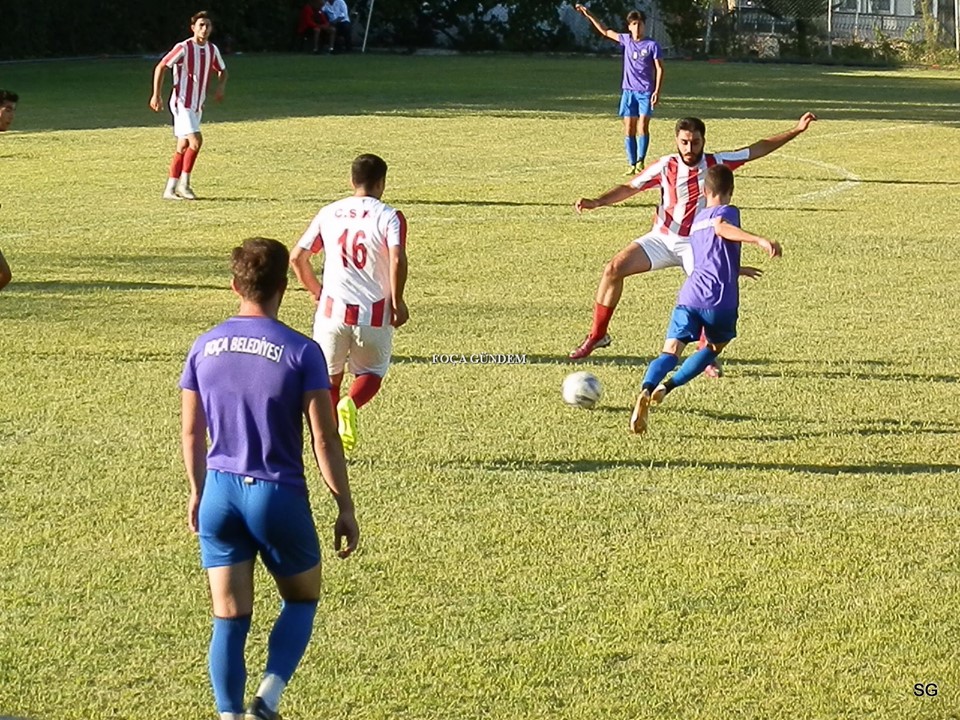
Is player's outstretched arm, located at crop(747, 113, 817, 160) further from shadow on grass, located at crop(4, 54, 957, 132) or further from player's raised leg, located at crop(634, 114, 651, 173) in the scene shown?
shadow on grass, located at crop(4, 54, 957, 132)

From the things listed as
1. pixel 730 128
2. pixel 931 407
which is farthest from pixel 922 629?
pixel 730 128

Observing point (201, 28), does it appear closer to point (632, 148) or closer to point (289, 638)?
point (632, 148)

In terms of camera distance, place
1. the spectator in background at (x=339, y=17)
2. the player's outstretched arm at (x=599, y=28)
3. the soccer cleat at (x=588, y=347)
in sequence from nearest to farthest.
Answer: the soccer cleat at (x=588, y=347) → the player's outstretched arm at (x=599, y=28) → the spectator in background at (x=339, y=17)

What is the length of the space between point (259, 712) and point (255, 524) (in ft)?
1.90

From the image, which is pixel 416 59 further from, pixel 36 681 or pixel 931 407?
pixel 36 681

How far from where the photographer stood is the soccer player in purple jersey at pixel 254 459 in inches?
209

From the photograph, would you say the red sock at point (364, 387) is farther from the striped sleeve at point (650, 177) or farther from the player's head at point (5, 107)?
the player's head at point (5, 107)

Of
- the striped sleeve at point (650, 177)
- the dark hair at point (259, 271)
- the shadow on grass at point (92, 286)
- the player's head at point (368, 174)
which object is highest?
the dark hair at point (259, 271)

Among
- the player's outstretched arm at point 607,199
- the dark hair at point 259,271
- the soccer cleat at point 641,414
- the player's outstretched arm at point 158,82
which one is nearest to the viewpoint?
the dark hair at point 259,271

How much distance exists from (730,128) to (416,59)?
21.1 meters

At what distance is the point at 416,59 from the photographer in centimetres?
4928

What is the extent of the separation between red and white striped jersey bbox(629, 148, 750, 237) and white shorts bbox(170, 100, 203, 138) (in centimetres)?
928

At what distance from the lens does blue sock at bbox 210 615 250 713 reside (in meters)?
5.37

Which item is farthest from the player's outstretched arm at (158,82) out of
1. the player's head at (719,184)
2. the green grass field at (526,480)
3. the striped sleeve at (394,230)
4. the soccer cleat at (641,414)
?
the striped sleeve at (394,230)
